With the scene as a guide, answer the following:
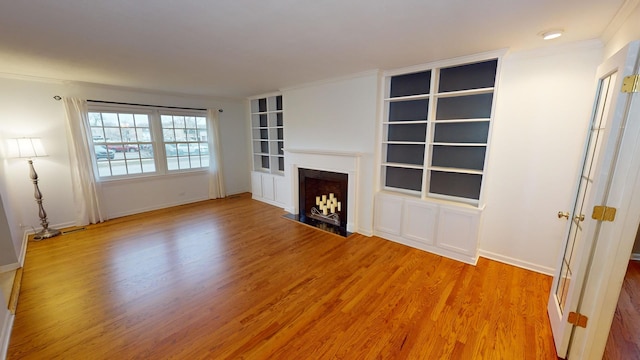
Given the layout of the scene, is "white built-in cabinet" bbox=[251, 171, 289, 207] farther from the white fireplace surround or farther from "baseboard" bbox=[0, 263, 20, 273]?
"baseboard" bbox=[0, 263, 20, 273]

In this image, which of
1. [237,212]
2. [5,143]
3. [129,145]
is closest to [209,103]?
[129,145]

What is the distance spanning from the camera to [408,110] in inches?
135

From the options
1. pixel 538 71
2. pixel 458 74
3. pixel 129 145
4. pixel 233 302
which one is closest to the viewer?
pixel 233 302

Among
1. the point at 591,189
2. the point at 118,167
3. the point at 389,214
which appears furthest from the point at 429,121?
the point at 118,167

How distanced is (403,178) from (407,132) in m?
0.67

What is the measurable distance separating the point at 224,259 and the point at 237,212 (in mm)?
1945

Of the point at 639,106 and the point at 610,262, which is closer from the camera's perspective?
the point at 639,106

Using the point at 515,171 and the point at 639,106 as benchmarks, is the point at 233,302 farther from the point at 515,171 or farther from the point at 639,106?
the point at 515,171

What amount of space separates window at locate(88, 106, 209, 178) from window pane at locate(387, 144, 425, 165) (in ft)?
14.0

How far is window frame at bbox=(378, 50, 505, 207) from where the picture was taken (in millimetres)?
2719

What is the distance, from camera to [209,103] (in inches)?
222

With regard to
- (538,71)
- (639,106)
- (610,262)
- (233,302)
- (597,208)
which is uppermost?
(538,71)

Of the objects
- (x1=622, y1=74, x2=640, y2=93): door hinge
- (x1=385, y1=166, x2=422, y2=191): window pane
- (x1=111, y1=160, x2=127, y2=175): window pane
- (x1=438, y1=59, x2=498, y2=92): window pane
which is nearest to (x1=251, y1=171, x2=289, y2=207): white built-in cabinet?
(x1=385, y1=166, x2=422, y2=191): window pane

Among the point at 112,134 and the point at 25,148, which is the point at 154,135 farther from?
the point at 25,148
